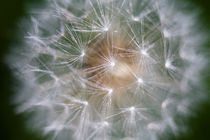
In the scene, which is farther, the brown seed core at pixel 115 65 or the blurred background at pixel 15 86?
the blurred background at pixel 15 86

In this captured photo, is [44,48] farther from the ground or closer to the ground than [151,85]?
farther from the ground

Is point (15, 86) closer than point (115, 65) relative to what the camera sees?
No

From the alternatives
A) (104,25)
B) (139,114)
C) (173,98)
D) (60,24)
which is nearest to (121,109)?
(139,114)

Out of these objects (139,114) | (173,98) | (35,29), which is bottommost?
(139,114)

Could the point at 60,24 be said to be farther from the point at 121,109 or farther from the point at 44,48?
the point at 121,109

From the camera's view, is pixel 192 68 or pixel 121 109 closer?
pixel 121 109

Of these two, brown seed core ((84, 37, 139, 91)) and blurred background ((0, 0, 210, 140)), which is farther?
blurred background ((0, 0, 210, 140))

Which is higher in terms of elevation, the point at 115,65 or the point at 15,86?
the point at 15,86
